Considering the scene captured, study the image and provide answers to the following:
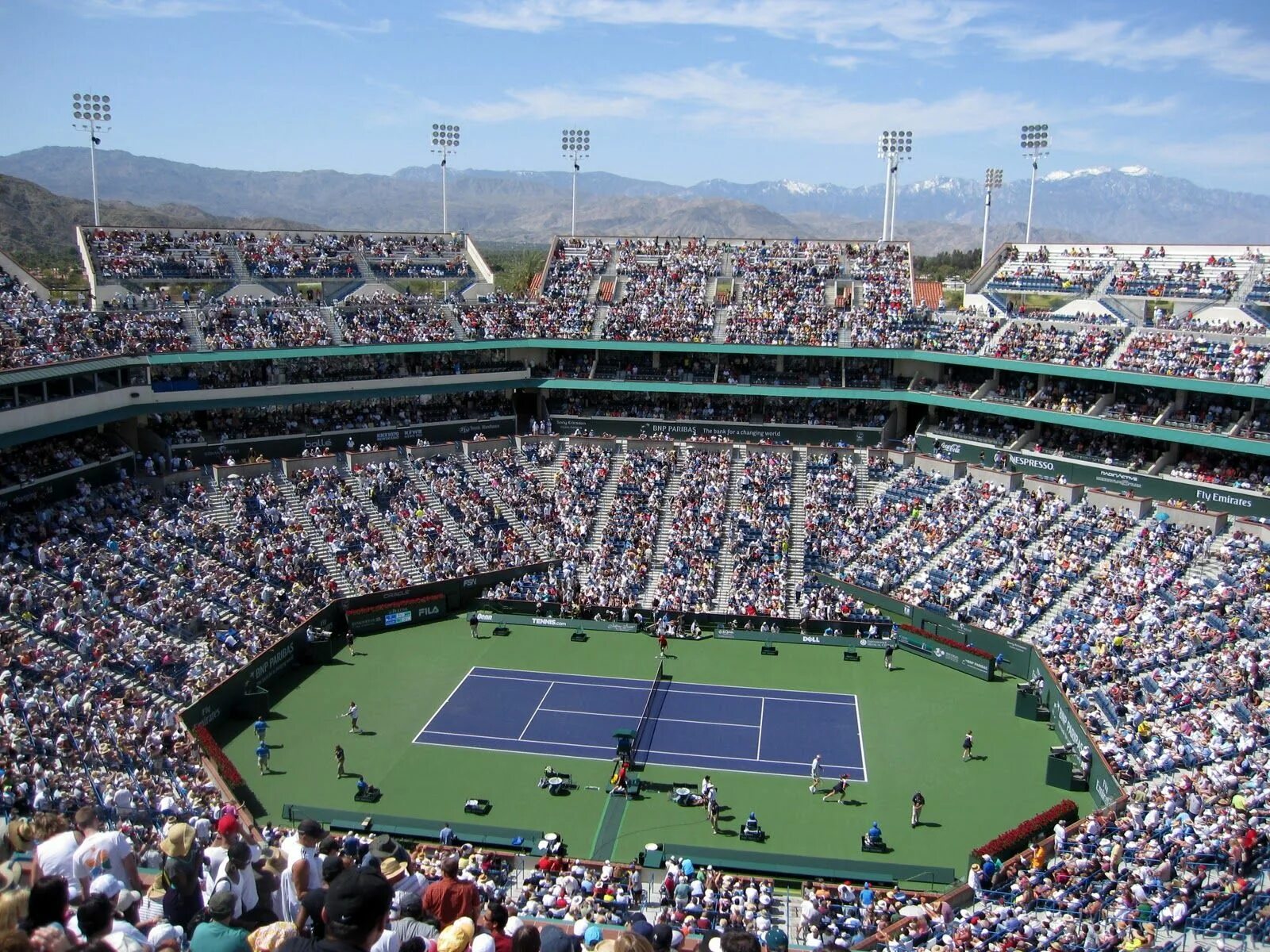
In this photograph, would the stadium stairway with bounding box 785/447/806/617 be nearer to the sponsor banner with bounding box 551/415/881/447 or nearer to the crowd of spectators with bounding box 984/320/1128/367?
the sponsor banner with bounding box 551/415/881/447

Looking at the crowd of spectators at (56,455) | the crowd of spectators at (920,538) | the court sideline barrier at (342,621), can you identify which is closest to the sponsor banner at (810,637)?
the crowd of spectators at (920,538)

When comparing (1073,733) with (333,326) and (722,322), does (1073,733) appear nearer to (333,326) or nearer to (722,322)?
(722,322)

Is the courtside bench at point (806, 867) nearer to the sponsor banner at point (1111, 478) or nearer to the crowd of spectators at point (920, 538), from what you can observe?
the crowd of spectators at point (920, 538)

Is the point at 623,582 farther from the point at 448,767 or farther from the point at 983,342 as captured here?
the point at 983,342

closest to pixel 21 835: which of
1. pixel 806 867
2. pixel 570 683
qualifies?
pixel 806 867

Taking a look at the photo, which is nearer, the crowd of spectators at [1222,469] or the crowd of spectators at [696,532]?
the crowd of spectators at [1222,469]
